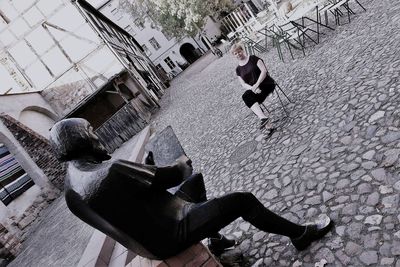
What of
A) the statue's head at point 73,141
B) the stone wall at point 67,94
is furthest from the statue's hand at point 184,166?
the stone wall at point 67,94

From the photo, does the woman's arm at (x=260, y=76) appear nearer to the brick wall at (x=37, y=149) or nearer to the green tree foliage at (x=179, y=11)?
the brick wall at (x=37, y=149)

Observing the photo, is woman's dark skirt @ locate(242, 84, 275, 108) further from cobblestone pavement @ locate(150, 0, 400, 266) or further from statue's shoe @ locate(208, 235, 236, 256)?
statue's shoe @ locate(208, 235, 236, 256)

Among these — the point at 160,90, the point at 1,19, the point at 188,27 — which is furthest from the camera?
the point at 188,27

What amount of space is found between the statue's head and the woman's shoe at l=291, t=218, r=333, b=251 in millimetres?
1806

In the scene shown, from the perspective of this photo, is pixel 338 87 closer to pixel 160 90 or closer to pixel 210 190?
pixel 210 190

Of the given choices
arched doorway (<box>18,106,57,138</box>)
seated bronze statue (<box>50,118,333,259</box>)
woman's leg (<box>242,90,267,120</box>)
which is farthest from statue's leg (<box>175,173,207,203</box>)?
arched doorway (<box>18,106,57,138</box>)

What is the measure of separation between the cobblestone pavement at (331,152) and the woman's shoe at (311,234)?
56 millimetres

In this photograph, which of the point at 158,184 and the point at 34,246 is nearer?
the point at 158,184

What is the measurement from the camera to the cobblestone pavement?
115 inches

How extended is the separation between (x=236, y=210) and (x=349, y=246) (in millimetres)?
935

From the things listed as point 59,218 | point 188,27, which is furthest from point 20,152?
point 188,27

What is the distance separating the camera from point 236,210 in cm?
272

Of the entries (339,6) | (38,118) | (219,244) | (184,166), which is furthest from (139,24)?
(184,166)

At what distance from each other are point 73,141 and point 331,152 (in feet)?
9.92
